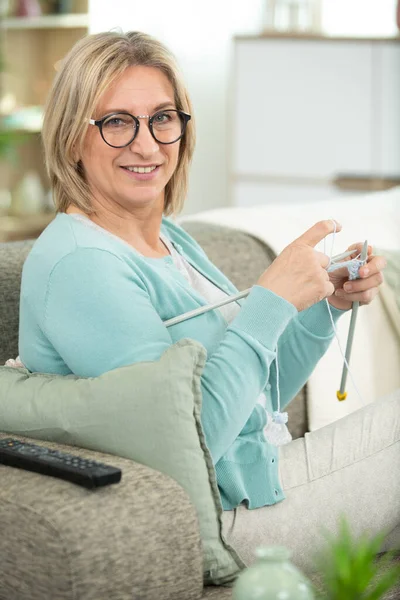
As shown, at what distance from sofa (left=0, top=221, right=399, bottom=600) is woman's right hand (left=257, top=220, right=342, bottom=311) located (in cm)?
34

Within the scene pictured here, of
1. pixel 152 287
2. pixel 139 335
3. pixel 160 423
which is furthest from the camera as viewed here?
pixel 152 287

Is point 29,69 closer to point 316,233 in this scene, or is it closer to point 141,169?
point 141,169

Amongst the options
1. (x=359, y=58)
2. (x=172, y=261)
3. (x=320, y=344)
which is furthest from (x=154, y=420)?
(x=359, y=58)

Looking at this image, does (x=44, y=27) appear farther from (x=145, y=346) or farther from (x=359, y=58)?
(x=145, y=346)

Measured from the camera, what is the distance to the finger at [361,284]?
64.7 inches

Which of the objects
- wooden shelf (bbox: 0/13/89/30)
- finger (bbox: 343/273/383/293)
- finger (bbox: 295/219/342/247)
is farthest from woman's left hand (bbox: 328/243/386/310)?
wooden shelf (bbox: 0/13/89/30)

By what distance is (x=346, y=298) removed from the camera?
1674 millimetres

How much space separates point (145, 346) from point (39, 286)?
0.61 ft

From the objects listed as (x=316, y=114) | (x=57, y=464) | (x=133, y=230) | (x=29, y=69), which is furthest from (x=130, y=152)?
(x=29, y=69)

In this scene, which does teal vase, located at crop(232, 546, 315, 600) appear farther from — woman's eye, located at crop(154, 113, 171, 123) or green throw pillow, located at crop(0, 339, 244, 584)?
woman's eye, located at crop(154, 113, 171, 123)

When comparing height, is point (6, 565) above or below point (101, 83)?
below

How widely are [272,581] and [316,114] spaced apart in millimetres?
3884

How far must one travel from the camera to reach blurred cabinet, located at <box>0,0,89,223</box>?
181 inches

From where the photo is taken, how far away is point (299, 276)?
139 centimetres
